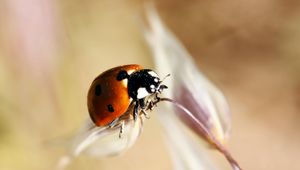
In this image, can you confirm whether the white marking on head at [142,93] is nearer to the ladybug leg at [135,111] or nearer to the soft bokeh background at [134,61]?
the ladybug leg at [135,111]

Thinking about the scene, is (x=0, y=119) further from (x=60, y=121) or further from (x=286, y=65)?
(x=286, y=65)

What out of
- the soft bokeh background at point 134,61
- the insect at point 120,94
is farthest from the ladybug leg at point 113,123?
the soft bokeh background at point 134,61

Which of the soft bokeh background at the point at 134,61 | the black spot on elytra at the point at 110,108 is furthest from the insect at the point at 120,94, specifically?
the soft bokeh background at the point at 134,61

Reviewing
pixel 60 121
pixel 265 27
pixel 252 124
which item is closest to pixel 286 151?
pixel 252 124

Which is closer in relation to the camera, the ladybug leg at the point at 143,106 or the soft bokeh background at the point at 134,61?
the ladybug leg at the point at 143,106

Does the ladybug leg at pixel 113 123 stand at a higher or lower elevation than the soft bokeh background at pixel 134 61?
lower

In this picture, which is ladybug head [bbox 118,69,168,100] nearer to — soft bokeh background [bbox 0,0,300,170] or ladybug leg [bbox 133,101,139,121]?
ladybug leg [bbox 133,101,139,121]

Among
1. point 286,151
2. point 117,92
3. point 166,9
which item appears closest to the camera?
point 117,92

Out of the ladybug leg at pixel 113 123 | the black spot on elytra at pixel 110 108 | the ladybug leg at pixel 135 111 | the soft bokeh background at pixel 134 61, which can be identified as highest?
the soft bokeh background at pixel 134 61
